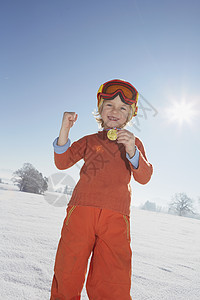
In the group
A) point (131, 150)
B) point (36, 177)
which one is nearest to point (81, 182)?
point (131, 150)

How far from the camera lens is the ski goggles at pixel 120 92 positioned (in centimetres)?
169

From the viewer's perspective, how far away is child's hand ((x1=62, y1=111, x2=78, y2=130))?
151cm

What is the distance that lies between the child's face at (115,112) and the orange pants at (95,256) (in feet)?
2.35

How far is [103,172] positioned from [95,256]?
0.56 metres

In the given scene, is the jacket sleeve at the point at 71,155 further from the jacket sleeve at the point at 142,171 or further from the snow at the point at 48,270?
the snow at the point at 48,270

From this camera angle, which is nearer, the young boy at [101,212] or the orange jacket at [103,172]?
the young boy at [101,212]

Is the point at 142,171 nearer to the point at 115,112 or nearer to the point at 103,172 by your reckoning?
the point at 103,172

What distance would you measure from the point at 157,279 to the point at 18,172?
23.7 m

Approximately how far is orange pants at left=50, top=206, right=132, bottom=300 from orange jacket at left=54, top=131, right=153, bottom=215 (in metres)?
0.07

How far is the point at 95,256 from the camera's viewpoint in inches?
52.5

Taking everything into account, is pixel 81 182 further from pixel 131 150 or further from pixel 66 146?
pixel 131 150

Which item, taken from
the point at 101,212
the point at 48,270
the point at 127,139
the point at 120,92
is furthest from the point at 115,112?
the point at 48,270

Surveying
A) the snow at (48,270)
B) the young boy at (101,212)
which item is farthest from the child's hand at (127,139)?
the snow at (48,270)

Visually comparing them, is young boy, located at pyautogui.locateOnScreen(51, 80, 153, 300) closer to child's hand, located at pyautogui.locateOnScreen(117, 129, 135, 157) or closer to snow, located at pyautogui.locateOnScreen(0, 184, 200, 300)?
child's hand, located at pyautogui.locateOnScreen(117, 129, 135, 157)
